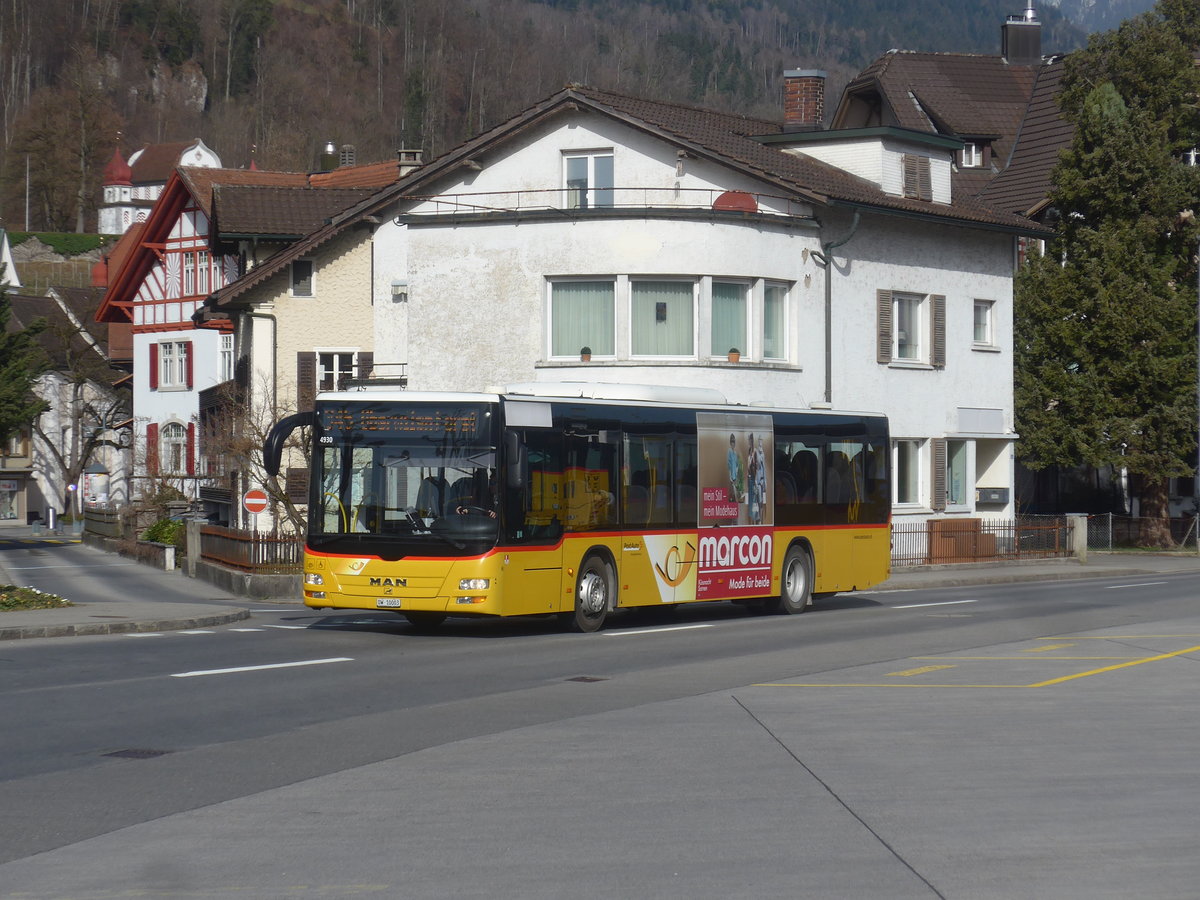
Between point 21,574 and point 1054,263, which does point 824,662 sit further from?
point 1054,263

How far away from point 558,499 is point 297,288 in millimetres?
25661

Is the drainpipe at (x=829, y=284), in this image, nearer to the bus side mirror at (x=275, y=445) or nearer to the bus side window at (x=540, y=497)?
the bus side window at (x=540, y=497)

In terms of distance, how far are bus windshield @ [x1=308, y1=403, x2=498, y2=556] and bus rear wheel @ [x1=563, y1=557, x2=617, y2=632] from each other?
1.98 m

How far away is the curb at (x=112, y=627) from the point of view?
19286 millimetres

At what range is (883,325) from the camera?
37.8 meters

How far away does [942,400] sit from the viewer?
130 feet

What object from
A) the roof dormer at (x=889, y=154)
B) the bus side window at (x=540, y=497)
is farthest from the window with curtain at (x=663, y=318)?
the bus side window at (x=540, y=497)

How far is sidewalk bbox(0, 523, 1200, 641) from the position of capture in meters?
20.1

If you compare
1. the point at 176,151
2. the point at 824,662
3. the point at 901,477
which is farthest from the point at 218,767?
the point at 176,151

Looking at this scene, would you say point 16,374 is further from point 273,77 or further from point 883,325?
point 273,77

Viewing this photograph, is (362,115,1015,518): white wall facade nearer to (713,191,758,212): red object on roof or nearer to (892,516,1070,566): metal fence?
(713,191,758,212): red object on roof

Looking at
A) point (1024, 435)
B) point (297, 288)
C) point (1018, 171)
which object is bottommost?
point (1024, 435)

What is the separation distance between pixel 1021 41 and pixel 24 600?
2317 inches

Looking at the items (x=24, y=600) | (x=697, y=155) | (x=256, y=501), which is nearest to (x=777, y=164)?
(x=697, y=155)
